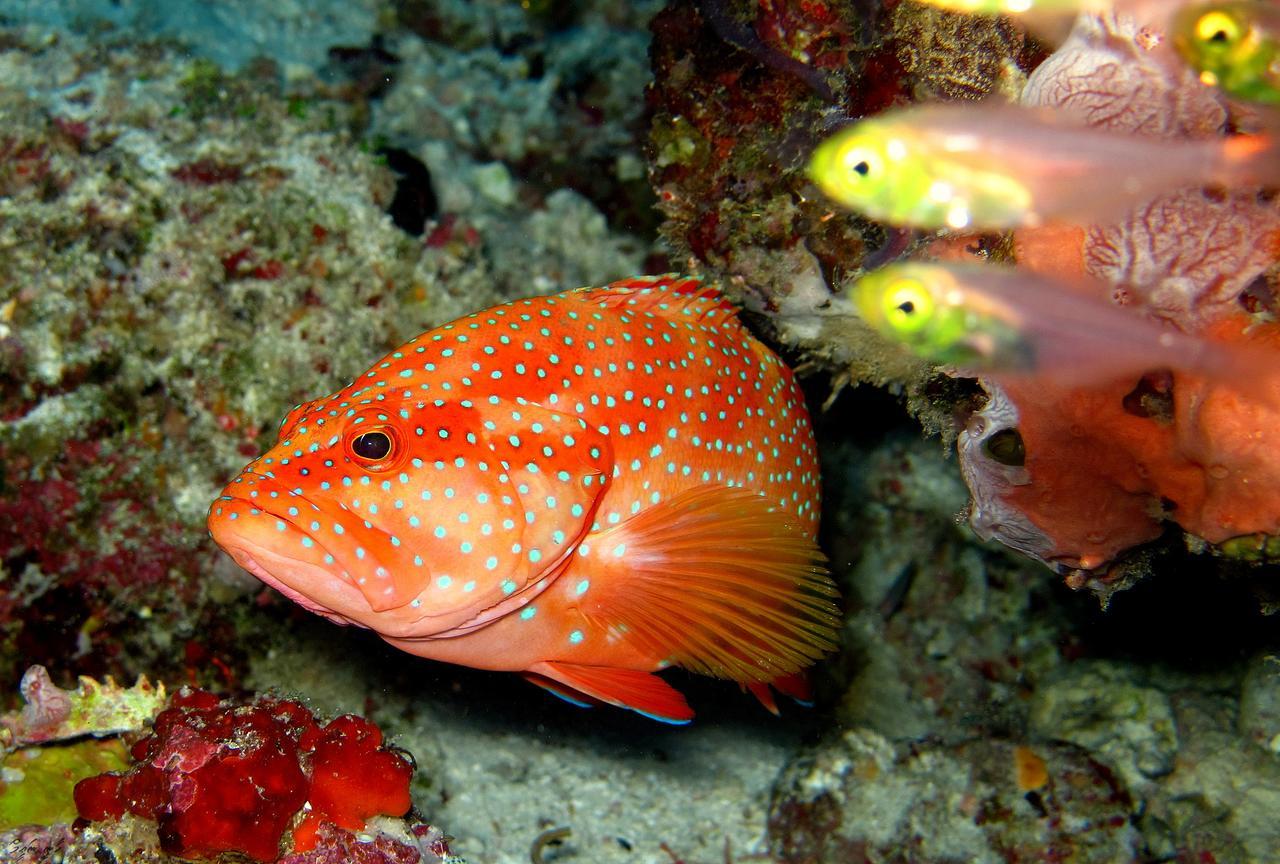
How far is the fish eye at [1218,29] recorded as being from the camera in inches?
84.4

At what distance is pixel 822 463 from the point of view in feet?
24.7

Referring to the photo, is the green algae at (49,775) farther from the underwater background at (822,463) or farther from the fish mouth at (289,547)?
the fish mouth at (289,547)

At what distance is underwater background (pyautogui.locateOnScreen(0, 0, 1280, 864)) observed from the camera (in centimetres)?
312

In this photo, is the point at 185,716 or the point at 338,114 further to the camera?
the point at 338,114

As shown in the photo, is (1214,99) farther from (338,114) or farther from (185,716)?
(338,114)

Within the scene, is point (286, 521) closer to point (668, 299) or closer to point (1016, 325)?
point (668, 299)

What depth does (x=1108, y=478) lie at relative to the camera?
3271 mm

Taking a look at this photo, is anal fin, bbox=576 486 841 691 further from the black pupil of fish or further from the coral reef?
the coral reef

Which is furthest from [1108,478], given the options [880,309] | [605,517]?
[605,517]

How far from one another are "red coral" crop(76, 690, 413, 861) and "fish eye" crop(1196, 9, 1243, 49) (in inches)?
145

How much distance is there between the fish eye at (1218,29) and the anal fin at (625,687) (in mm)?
2978

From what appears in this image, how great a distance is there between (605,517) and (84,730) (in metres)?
2.79

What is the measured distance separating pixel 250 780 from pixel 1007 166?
331 cm

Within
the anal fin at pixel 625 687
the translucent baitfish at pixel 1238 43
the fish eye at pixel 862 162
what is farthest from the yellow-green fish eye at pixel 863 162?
the anal fin at pixel 625 687
